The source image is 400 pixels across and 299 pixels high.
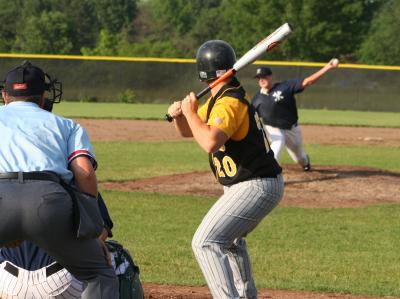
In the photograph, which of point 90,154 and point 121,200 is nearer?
point 90,154

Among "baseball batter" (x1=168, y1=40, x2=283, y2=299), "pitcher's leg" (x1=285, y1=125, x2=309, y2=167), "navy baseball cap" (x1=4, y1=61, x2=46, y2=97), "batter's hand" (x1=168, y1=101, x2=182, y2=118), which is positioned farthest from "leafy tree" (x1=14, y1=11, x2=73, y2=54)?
"navy baseball cap" (x1=4, y1=61, x2=46, y2=97)

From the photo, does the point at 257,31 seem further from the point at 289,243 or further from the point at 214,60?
the point at 214,60

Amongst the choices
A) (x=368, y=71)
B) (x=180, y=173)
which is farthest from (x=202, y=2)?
(x=180, y=173)

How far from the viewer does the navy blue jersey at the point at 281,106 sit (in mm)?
14836

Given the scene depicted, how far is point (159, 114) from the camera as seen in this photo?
29.5 metres

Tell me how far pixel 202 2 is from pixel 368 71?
89030 millimetres

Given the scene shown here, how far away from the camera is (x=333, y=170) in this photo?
16016mm

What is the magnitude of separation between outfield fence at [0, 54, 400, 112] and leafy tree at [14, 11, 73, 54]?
4071cm

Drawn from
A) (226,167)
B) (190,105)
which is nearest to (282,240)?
(226,167)

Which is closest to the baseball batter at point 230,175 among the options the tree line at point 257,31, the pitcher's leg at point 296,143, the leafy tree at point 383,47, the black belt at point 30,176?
the black belt at point 30,176

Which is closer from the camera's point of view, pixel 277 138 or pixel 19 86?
pixel 19 86

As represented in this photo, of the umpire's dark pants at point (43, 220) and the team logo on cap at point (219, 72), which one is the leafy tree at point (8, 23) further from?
the umpire's dark pants at point (43, 220)

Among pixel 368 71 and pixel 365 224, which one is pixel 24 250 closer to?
pixel 365 224

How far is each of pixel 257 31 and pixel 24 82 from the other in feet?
215
